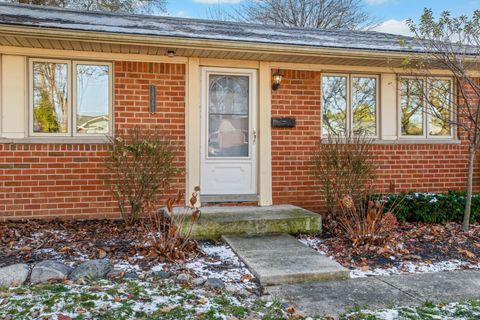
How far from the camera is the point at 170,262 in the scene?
14.1ft

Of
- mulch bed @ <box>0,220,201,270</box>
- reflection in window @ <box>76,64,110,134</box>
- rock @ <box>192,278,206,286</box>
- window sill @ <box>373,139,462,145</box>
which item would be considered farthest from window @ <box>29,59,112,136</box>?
window sill @ <box>373,139,462,145</box>

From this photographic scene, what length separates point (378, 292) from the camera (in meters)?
3.65

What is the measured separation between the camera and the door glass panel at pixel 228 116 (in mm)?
6762

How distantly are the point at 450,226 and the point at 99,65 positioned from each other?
5.95 m

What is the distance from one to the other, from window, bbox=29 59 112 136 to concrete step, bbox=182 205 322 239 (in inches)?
87.8

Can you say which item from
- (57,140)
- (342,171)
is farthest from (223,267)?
(57,140)

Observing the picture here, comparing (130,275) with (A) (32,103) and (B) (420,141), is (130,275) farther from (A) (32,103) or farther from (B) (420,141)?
(B) (420,141)

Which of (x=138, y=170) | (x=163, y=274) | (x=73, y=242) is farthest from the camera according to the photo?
(x=138, y=170)

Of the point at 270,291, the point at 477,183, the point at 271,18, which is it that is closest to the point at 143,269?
the point at 270,291

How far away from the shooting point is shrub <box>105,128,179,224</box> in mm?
5723

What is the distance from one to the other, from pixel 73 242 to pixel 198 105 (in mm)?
2796

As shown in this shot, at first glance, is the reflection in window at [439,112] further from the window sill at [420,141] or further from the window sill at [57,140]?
the window sill at [57,140]

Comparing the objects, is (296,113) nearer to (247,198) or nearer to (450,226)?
(247,198)

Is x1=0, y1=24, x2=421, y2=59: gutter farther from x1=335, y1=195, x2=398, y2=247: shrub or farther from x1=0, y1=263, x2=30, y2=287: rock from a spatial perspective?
x1=0, y1=263, x2=30, y2=287: rock
